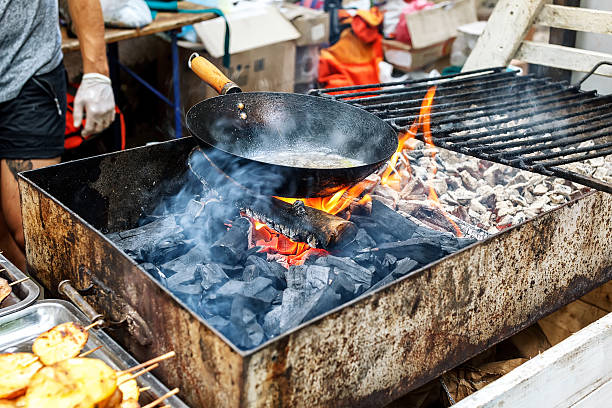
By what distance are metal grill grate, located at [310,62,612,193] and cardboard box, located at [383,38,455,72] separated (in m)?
4.48

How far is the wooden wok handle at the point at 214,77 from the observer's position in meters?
2.90

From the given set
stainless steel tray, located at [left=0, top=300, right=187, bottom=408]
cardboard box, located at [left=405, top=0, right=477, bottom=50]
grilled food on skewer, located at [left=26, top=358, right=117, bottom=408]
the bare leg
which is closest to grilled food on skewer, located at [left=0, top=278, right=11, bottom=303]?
stainless steel tray, located at [left=0, top=300, right=187, bottom=408]

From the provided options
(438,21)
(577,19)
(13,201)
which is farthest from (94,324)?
(438,21)

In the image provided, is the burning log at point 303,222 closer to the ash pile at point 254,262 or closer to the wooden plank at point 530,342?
the ash pile at point 254,262

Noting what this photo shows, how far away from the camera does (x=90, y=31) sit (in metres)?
3.81

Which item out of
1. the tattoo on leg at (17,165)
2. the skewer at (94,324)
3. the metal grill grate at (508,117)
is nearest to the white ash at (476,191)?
the metal grill grate at (508,117)

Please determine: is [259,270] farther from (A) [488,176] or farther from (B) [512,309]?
(A) [488,176]

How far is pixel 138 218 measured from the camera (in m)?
3.04

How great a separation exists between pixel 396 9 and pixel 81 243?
7621 mm

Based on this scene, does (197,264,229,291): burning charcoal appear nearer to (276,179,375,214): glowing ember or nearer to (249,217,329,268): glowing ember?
(249,217,329,268): glowing ember

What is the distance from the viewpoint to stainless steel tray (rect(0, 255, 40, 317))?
2.23m

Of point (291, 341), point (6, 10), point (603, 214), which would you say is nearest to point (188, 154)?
point (6, 10)

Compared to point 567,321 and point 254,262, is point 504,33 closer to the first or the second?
point 567,321

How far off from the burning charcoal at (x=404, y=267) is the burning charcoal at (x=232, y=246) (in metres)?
0.63
